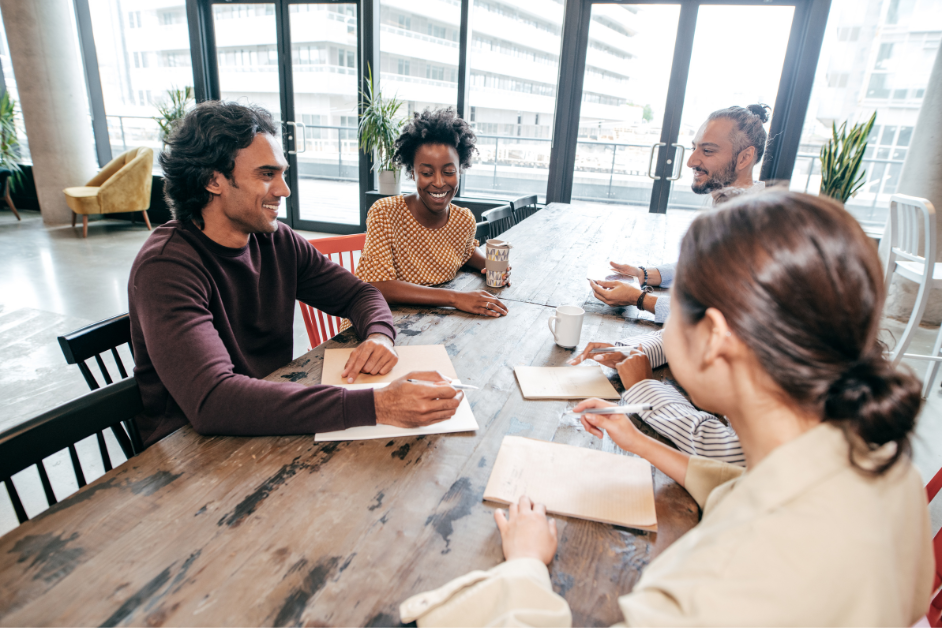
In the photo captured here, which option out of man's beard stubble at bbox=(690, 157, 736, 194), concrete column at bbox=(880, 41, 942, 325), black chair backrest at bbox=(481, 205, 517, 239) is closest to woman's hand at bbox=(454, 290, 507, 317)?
black chair backrest at bbox=(481, 205, 517, 239)

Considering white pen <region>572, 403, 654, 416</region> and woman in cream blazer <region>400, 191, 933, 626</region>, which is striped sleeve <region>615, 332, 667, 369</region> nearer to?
white pen <region>572, 403, 654, 416</region>

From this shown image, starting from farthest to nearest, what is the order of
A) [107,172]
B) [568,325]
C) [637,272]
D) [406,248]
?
[107,172], [637,272], [406,248], [568,325]

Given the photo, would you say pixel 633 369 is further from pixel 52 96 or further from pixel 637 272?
pixel 52 96

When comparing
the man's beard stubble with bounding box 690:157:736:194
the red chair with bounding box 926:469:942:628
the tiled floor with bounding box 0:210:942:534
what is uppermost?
the man's beard stubble with bounding box 690:157:736:194

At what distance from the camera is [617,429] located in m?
0.90

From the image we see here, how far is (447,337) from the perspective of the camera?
4.64ft

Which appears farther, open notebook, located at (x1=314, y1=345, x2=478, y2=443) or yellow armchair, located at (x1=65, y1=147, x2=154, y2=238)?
yellow armchair, located at (x1=65, y1=147, x2=154, y2=238)

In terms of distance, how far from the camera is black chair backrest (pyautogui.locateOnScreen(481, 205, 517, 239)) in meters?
2.98

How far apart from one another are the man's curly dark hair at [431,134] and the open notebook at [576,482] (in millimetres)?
1602

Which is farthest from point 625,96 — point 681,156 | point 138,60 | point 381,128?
point 138,60

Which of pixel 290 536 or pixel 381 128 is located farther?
pixel 381 128

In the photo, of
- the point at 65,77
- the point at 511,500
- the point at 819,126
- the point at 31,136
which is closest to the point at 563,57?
the point at 819,126

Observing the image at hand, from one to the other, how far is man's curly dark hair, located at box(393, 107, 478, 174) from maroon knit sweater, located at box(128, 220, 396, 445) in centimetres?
86

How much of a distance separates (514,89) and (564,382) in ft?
15.8
